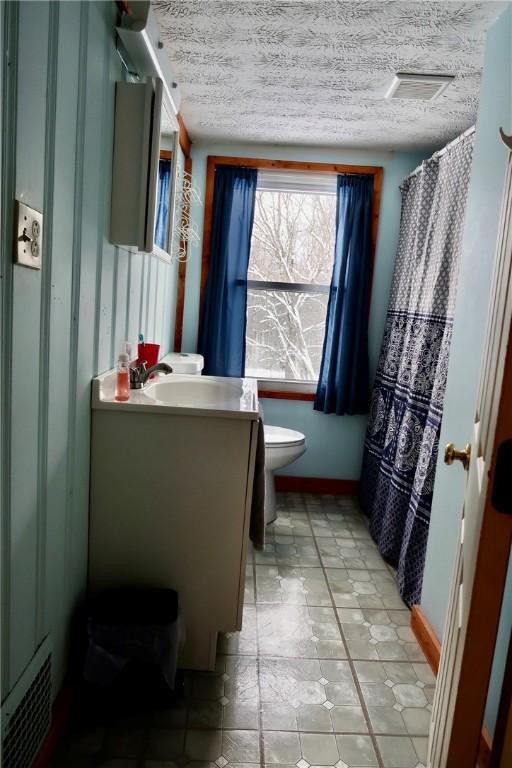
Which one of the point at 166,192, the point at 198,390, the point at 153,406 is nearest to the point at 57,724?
the point at 153,406

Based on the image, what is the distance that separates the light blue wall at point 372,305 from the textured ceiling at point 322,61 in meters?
0.27

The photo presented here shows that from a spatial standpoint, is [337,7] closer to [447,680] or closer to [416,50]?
[416,50]

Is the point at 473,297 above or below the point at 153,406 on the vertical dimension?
above

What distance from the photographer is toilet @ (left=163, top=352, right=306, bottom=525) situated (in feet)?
9.46

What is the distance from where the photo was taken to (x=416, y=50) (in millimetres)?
2059

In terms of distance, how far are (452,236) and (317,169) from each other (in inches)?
53.0

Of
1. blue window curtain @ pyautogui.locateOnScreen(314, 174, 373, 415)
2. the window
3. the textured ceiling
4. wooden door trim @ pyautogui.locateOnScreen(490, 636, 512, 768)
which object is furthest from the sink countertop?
the window

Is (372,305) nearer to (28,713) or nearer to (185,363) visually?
(185,363)

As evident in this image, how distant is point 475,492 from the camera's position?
41.8 inches

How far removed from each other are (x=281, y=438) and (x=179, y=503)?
1.36 meters

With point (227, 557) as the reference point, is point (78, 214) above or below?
above

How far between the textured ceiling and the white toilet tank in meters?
1.36

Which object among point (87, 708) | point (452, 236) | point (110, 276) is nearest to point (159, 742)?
point (87, 708)

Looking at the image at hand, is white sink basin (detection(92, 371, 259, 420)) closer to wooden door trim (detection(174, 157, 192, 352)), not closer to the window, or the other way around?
wooden door trim (detection(174, 157, 192, 352))
